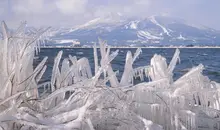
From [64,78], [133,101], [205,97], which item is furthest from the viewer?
[205,97]

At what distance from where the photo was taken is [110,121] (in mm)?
2154

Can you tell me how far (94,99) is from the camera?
2102mm

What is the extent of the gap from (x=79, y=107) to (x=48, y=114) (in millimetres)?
188

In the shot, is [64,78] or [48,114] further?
[64,78]

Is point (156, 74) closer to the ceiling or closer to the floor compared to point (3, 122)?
closer to the ceiling

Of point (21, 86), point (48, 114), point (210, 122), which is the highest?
point (21, 86)

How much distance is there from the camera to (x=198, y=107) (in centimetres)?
270

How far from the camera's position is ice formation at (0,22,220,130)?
196cm

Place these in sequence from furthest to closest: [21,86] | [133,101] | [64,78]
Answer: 1. [64,78]
2. [133,101]
3. [21,86]

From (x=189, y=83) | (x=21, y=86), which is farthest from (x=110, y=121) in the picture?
(x=189, y=83)

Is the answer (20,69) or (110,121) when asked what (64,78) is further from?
(110,121)

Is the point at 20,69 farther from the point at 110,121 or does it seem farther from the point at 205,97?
the point at 205,97

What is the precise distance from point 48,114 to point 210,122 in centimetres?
119

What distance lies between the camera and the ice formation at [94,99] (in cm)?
196
